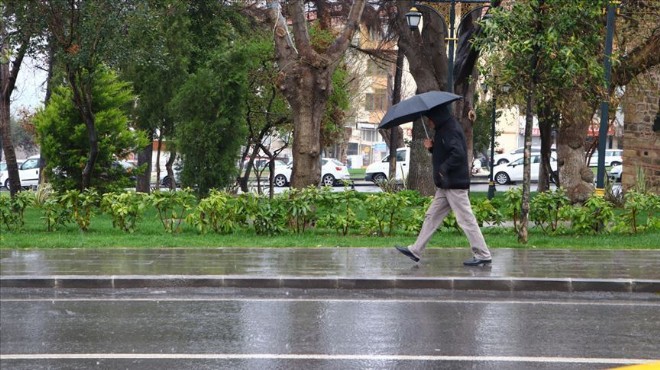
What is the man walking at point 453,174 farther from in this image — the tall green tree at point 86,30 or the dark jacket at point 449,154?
the tall green tree at point 86,30

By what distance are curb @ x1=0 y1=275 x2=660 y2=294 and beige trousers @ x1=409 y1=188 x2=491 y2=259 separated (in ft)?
3.21

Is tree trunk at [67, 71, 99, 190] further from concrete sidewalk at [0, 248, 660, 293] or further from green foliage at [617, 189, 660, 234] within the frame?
green foliage at [617, 189, 660, 234]

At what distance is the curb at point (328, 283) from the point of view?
35.7ft

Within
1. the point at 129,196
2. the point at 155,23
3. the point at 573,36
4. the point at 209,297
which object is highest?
the point at 155,23

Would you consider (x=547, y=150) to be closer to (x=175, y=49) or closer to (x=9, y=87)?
(x=175, y=49)

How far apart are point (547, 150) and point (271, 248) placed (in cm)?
1660

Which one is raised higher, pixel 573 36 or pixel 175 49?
pixel 175 49

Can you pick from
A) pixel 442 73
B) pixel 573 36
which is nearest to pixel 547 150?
pixel 442 73

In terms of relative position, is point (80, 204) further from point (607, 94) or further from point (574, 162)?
point (574, 162)

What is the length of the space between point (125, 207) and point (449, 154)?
5.95 metres

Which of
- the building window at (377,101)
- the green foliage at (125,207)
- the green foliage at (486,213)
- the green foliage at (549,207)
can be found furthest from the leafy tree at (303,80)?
the building window at (377,101)

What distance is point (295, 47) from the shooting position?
18.0 metres

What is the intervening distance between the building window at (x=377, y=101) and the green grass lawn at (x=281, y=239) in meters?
55.6

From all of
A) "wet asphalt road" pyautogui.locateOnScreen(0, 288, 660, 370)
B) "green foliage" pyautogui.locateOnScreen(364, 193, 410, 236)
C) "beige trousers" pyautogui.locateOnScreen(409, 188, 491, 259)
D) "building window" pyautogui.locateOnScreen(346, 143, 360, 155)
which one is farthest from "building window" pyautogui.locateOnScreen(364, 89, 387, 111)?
"wet asphalt road" pyautogui.locateOnScreen(0, 288, 660, 370)
